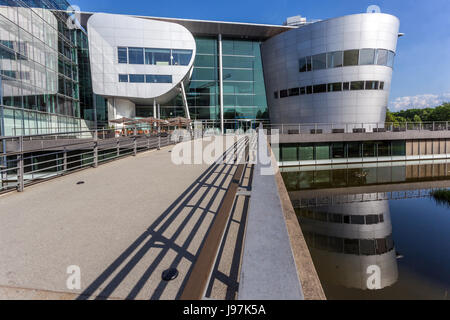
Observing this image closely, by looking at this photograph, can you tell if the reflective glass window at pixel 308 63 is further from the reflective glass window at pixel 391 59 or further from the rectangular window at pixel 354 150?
the rectangular window at pixel 354 150

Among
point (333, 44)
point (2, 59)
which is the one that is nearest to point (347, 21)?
point (333, 44)

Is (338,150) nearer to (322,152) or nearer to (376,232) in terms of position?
(322,152)

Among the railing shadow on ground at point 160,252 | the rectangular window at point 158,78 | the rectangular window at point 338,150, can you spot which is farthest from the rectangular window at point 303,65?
the railing shadow on ground at point 160,252

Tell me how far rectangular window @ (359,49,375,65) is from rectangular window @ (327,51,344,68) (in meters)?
2.25

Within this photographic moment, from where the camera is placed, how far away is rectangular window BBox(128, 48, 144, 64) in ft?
109

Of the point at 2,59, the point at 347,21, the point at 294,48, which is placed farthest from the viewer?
the point at 294,48

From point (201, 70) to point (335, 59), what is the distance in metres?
19.1

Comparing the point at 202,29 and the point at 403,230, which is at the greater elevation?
the point at 202,29

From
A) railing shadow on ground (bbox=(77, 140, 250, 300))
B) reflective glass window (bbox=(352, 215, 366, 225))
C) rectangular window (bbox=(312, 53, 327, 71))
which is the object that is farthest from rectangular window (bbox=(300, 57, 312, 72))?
railing shadow on ground (bbox=(77, 140, 250, 300))

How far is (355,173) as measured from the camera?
82.5 ft

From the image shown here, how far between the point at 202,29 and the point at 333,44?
18725 millimetres

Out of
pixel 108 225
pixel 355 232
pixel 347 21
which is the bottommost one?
pixel 355 232

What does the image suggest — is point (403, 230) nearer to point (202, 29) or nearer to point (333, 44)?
point (333, 44)

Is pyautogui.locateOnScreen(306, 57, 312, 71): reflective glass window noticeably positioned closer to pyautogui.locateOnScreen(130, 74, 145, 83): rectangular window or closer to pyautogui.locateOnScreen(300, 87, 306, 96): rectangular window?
pyautogui.locateOnScreen(300, 87, 306, 96): rectangular window
